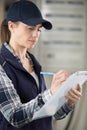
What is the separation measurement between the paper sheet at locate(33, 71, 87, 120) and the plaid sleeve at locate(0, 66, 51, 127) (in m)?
0.02

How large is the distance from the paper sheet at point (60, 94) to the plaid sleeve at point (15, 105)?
0.08 ft

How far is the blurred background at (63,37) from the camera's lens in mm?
4383

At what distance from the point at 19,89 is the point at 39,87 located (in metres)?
0.12

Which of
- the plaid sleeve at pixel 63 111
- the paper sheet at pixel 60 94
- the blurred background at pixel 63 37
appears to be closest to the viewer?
the paper sheet at pixel 60 94

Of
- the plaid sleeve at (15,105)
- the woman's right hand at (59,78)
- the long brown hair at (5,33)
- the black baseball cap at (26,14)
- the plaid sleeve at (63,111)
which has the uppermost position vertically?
the black baseball cap at (26,14)

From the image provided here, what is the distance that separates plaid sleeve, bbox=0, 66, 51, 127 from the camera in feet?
4.65

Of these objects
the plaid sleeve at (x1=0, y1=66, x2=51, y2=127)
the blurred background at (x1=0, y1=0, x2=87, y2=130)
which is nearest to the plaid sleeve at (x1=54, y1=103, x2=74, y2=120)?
the plaid sleeve at (x1=0, y1=66, x2=51, y2=127)

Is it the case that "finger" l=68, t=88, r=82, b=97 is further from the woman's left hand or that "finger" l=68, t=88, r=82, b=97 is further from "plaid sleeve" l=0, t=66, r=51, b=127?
"plaid sleeve" l=0, t=66, r=51, b=127

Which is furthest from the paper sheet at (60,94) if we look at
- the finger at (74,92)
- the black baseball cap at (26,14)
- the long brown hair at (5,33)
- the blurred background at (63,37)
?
the blurred background at (63,37)

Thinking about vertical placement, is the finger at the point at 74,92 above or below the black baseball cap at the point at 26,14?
below

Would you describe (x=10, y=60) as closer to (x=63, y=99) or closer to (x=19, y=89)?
(x=19, y=89)

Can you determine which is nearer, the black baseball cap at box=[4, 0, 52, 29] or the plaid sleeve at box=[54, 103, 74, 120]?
the black baseball cap at box=[4, 0, 52, 29]

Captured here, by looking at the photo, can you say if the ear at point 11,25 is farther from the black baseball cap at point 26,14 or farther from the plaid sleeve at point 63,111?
the plaid sleeve at point 63,111

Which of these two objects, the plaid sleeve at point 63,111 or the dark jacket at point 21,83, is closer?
the dark jacket at point 21,83
